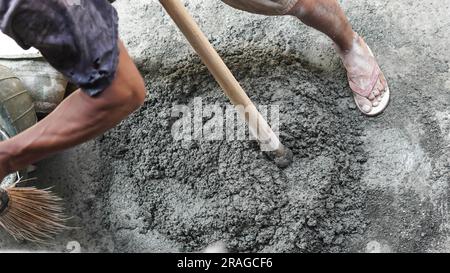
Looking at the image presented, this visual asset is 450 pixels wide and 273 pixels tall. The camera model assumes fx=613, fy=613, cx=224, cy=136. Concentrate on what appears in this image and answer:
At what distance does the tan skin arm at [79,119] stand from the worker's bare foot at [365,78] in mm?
804

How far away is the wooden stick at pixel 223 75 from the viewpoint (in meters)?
1.59

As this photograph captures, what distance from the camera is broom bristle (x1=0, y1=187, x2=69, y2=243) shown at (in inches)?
76.8

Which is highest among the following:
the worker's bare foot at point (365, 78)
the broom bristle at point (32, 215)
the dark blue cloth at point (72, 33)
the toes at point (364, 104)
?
the dark blue cloth at point (72, 33)

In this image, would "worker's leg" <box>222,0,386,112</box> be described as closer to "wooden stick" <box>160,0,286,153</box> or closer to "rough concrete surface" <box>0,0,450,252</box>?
"rough concrete surface" <box>0,0,450,252</box>

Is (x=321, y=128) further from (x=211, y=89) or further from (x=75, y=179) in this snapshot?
(x=75, y=179)

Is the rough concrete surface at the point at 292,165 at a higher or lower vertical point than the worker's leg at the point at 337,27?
lower

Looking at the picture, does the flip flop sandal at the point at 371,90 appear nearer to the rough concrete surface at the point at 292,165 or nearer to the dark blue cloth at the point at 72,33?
the rough concrete surface at the point at 292,165

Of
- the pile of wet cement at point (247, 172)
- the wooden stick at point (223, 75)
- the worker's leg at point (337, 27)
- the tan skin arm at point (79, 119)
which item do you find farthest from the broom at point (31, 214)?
the worker's leg at point (337, 27)

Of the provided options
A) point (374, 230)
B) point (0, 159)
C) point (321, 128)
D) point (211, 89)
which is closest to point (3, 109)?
point (0, 159)

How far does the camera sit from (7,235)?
2.06m

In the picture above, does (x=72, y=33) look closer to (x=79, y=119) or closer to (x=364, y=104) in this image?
(x=79, y=119)

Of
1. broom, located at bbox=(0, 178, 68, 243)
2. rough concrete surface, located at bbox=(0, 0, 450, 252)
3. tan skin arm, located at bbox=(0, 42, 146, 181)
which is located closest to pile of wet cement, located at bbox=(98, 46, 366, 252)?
rough concrete surface, located at bbox=(0, 0, 450, 252)

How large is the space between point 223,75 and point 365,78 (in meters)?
0.55

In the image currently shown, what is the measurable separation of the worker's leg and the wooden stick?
0.23 meters
